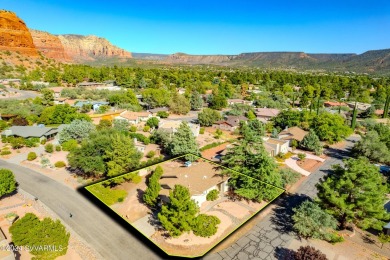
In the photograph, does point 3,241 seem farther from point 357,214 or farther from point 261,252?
point 357,214

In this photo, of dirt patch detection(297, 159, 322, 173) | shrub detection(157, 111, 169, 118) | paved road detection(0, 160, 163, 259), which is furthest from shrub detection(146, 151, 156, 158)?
shrub detection(157, 111, 169, 118)

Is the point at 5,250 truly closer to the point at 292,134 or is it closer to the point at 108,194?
the point at 108,194

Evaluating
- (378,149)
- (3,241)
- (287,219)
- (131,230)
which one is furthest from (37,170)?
(378,149)

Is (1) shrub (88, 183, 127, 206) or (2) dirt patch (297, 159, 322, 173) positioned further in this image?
(2) dirt patch (297, 159, 322, 173)

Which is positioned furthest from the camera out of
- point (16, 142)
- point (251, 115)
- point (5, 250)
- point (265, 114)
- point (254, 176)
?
point (265, 114)

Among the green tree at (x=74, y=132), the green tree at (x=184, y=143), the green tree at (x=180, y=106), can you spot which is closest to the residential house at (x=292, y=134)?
the green tree at (x=184, y=143)

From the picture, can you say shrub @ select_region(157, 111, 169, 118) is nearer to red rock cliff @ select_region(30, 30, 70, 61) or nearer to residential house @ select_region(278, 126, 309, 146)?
residential house @ select_region(278, 126, 309, 146)

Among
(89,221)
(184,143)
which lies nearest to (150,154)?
(184,143)
